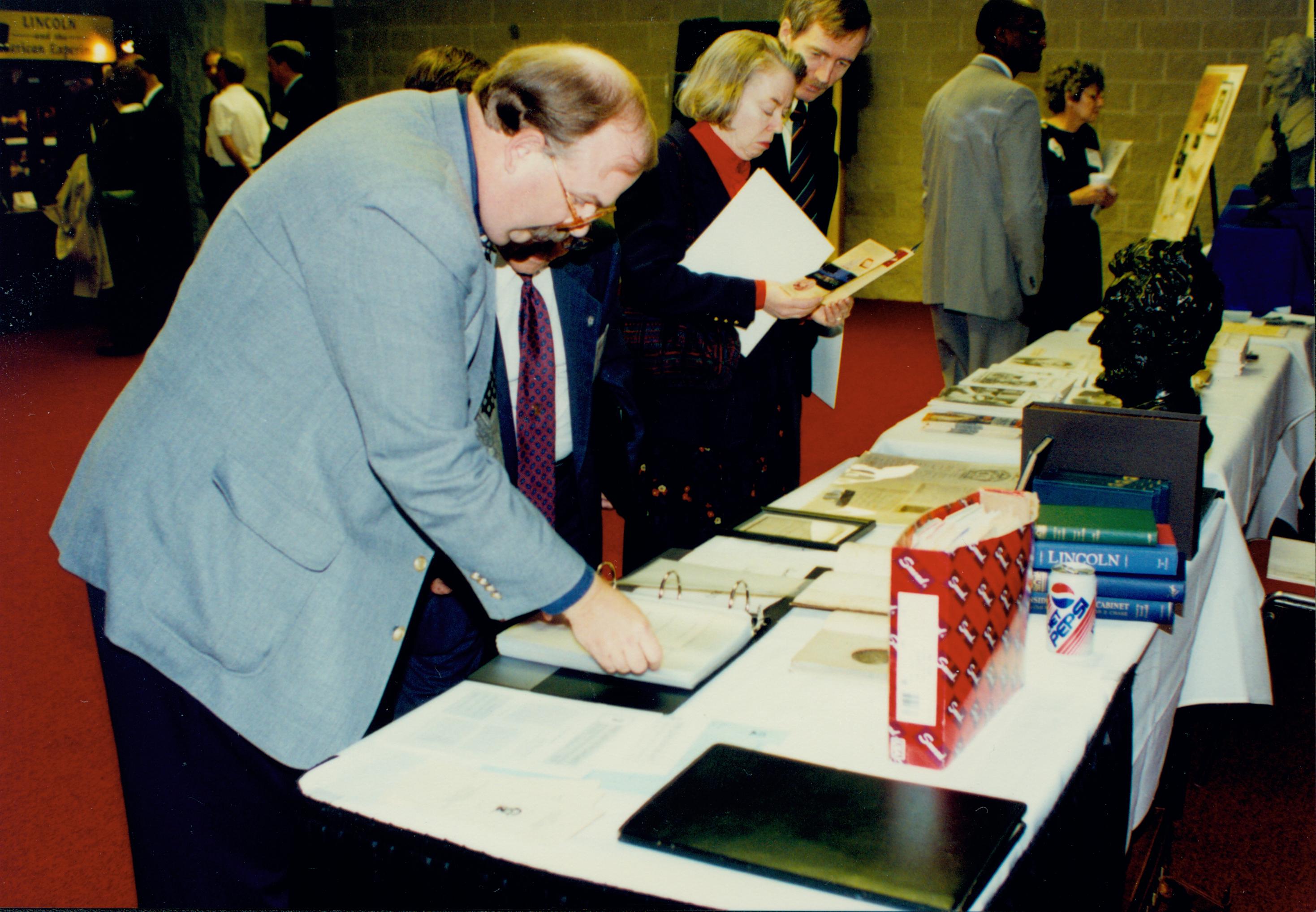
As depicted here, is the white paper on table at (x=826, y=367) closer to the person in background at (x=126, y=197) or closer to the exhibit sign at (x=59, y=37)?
A: the person in background at (x=126, y=197)

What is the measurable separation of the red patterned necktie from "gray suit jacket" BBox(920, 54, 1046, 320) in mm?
2195

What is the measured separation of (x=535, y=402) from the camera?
1.49m

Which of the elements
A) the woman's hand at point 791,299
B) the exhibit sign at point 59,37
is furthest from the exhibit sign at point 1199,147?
the exhibit sign at point 59,37

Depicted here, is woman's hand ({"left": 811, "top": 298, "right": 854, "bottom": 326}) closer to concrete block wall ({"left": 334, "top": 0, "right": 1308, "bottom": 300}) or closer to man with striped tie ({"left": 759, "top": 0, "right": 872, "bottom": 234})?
man with striped tie ({"left": 759, "top": 0, "right": 872, "bottom": 234})

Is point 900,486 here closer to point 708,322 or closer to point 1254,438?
point 708,322

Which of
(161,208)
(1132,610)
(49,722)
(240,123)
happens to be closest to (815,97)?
(1132,610)

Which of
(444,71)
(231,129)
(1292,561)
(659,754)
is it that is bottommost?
(1292,561)

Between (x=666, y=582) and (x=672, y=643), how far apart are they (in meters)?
0.21

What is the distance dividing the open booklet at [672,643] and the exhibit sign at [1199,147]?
3.24 metres

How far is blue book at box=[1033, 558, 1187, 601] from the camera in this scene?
1.30 meters

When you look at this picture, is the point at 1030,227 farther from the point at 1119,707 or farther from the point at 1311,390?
the point at 1119,707

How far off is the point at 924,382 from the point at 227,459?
4.80 metres

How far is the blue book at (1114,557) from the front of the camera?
1310 mm

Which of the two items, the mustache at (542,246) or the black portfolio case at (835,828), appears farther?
the mustache at (542,246)
